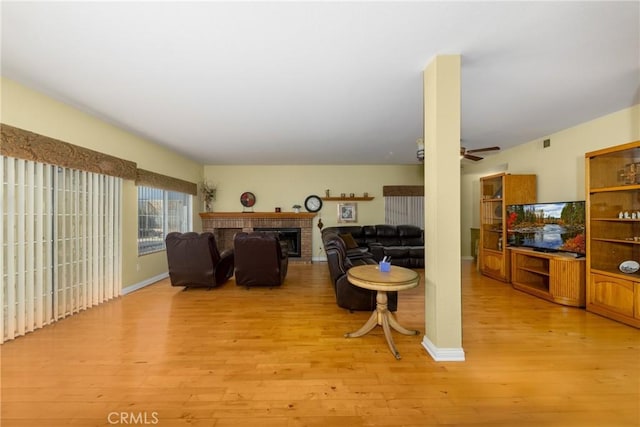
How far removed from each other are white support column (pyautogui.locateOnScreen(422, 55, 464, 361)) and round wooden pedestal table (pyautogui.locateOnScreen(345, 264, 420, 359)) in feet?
0.90

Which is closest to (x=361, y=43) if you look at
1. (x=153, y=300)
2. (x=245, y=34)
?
(x=245, y=34)

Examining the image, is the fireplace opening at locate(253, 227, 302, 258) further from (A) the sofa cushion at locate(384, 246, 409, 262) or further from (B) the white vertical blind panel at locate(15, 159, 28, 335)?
(B) the white vertical blind panel at locate(15, 159, 28, 335)

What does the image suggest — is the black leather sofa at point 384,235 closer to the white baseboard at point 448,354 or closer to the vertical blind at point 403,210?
the vertical blind at point 403,210

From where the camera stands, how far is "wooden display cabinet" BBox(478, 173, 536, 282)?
4.72m

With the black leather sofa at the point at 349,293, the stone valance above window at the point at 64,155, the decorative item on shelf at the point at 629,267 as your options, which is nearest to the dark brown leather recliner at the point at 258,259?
the black leather sofa at the point at 349,293

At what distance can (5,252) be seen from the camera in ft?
8.36

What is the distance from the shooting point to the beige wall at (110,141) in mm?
2660

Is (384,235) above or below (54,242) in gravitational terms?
below

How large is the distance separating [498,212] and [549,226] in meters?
0.97

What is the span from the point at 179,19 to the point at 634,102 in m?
5.11

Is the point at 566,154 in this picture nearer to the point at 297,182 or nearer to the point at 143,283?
the point at 297,182

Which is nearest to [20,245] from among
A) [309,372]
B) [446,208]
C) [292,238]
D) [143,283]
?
[143,283]

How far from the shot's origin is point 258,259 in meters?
4.27

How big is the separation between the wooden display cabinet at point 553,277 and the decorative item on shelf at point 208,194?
6.96m
